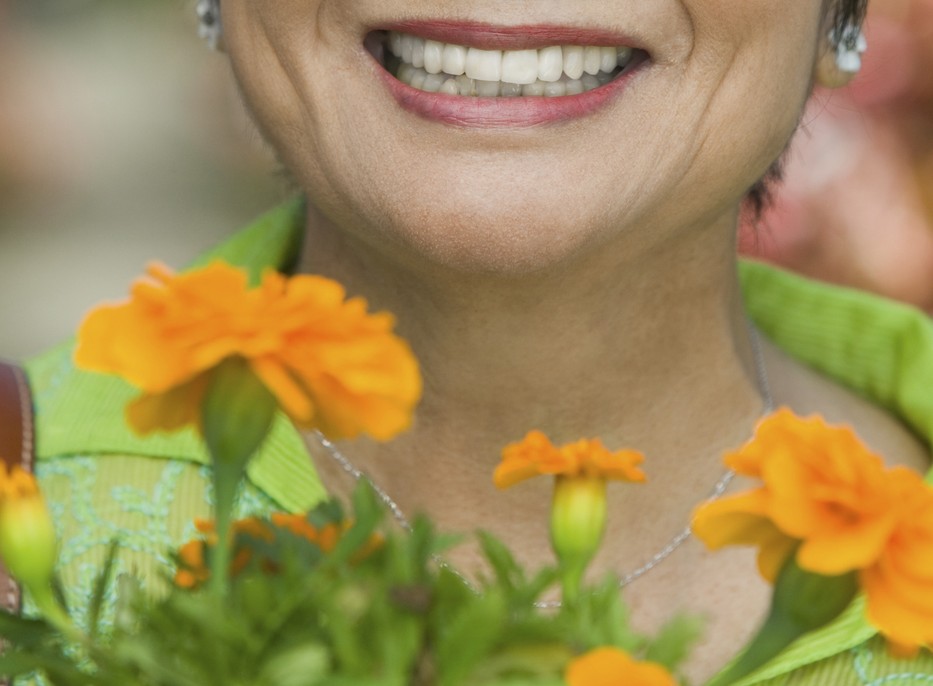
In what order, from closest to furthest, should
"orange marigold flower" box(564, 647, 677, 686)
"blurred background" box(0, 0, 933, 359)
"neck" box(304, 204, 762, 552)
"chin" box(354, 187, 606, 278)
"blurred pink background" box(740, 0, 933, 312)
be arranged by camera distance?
"orange marigold flower" box(564, 647, 677, 686), "chin" box(354, 187, 606, 278), "neck" box(304, 204, 762, 552), "blurred pink background" box(740, 0, 933, 312), "blurred background" box(0, 0, 933, 359)

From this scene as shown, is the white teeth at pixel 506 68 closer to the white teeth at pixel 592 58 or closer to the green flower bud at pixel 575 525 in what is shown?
the white teeth at pixel 592 58

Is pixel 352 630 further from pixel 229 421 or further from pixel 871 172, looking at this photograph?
pixel 871 172

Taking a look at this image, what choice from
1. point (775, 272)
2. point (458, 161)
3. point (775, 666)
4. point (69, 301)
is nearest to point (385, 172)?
point (458, 161)

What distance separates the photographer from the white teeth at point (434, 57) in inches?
50.9

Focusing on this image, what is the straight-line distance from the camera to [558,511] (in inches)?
28.0

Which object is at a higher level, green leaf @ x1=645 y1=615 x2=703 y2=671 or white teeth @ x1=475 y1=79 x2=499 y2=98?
white teeth @ x1=475 y1=79 x2=499 y2=98

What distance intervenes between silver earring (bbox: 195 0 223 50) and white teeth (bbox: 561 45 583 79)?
474mm

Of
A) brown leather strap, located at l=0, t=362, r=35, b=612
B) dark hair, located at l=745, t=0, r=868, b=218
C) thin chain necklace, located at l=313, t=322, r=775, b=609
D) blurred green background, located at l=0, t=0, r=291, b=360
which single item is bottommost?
blurred green background, located at l=0, t=0, r=291, b=360

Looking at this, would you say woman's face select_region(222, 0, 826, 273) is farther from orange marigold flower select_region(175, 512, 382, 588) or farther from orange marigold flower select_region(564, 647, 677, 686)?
orange marigold flower select_region(564, 647, 677, 686)

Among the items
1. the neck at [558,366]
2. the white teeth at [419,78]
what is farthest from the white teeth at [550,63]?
A: the neck at [558,366]

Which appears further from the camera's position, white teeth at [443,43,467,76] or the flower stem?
white teeth at [443,43,467,76]

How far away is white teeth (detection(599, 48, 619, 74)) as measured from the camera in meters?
1.30

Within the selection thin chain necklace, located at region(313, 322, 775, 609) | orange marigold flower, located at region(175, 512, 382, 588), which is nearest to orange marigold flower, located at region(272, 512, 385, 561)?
orange marigold flower, located at region(175, 512, 382, 588)

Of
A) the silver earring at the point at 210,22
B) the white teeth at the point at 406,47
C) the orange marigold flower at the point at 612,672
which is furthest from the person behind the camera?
the silver earring at the point at 210,22
